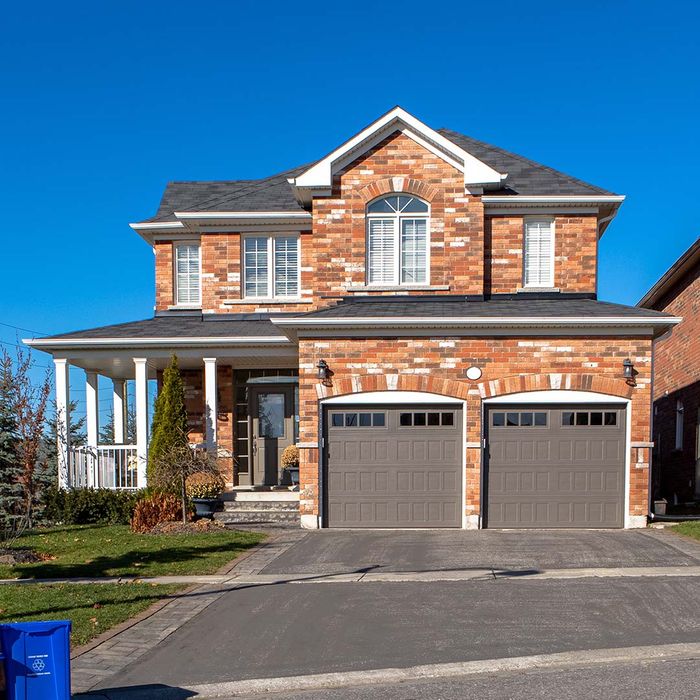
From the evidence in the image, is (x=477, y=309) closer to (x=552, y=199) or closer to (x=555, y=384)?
(x=555, y=384)

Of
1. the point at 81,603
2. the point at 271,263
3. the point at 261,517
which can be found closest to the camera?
the point at 81,603

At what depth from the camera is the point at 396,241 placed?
1708cm

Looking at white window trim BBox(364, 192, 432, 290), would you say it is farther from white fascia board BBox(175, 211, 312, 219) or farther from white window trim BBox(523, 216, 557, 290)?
white window trim BBox(523, 216, 557, 290)

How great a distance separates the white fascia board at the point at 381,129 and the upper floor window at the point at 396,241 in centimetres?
121

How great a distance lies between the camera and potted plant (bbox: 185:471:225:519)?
620 inches

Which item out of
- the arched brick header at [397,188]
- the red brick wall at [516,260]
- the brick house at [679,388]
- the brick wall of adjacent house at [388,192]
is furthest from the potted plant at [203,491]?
the brick house at [679,388]

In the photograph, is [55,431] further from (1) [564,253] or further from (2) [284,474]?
(1) [564,253]

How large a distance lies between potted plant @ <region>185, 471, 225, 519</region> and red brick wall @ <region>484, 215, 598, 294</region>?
7497mm

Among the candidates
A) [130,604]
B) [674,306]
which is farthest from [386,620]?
[674,306]

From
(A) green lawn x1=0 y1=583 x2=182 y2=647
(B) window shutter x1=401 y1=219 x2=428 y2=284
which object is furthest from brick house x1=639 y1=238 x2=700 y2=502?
(A) green lawn x1=0 y1=583 x2=182 y2=647

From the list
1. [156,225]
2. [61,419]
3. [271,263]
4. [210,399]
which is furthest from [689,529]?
[156,225]

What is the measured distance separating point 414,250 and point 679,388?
10.6 m

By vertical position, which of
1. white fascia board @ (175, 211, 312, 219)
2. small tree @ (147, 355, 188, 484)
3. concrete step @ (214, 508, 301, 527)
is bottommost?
concrete step @ (214, 508, 301, 527)

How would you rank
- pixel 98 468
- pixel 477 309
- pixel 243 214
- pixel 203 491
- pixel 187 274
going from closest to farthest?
pixel 477 309 < pixel 203 491 < pixel 98 468 < pixel 243 214 < pixel 187 274
